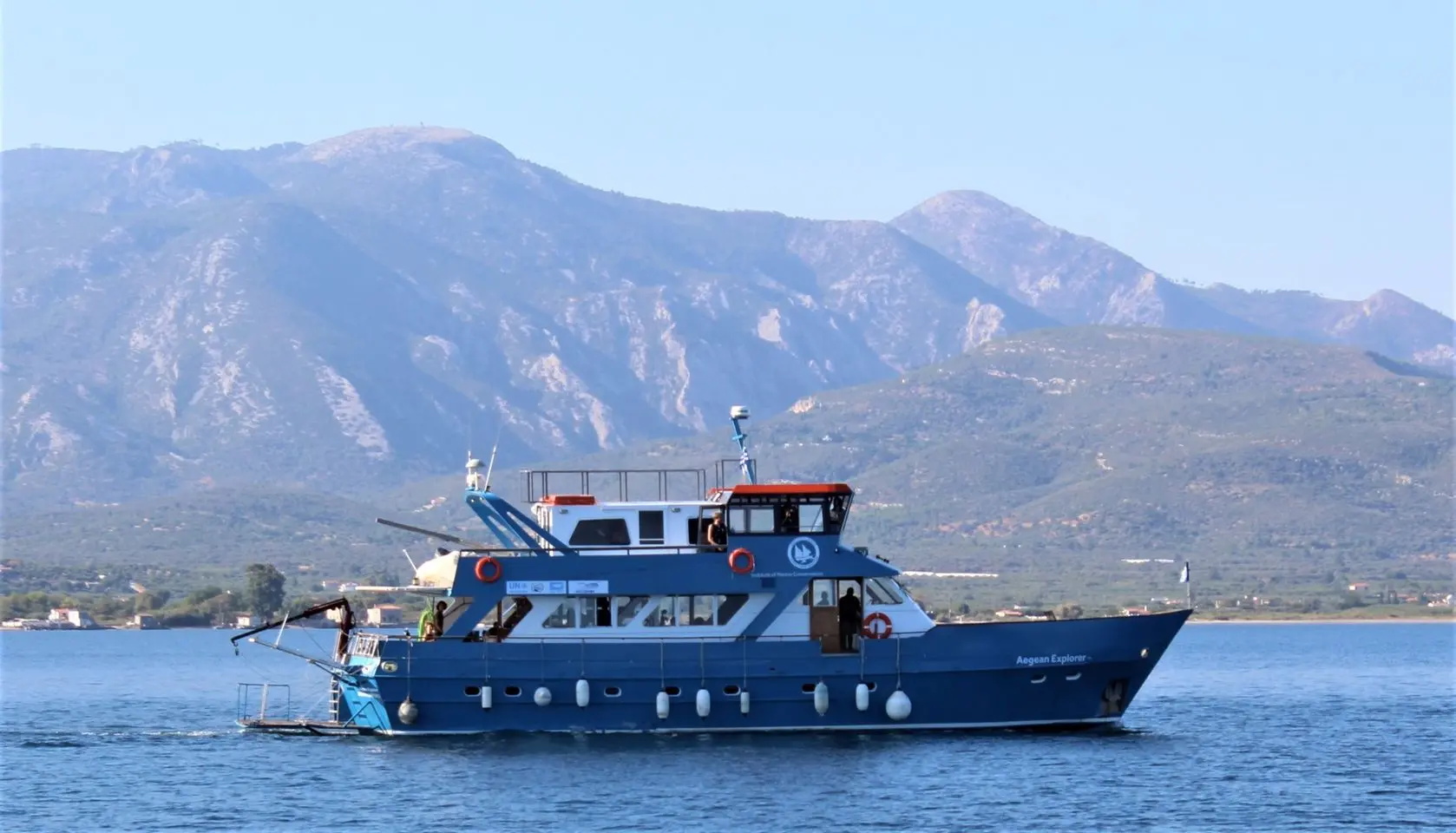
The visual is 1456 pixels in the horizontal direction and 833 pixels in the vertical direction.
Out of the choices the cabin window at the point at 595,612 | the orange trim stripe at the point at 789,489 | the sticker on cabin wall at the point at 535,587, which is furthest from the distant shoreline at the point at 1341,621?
the sticker on cabin wall at the point at 535,587

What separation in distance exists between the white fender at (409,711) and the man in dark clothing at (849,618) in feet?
27.5

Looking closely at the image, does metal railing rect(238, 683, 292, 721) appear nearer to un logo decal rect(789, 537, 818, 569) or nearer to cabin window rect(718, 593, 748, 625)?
cabin window rect(718, 593, 748, 625)

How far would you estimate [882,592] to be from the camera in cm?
4553

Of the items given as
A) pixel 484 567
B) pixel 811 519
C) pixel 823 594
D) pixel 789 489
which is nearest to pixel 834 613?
pixel 823 594

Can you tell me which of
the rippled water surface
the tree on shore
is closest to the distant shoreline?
the tree on shore

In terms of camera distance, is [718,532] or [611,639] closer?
[611,639]

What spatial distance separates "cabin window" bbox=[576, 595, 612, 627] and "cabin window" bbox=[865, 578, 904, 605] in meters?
5.10

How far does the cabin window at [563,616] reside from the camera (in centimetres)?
4547

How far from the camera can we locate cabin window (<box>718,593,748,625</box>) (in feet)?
149

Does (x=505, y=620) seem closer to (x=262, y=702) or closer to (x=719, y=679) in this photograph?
(x=719, y=679)

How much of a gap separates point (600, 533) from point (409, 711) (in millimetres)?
5103

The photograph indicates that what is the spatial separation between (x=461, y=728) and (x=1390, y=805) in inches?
685

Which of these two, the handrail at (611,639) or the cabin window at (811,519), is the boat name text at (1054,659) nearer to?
the handrail at (611,639)

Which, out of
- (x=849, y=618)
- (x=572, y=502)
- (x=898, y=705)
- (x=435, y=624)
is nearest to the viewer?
(x=898, y=705)
